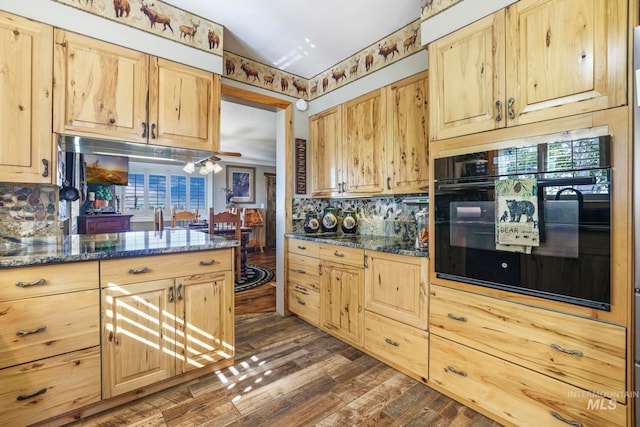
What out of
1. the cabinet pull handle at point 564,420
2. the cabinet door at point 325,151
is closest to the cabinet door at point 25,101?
the cabinet door at point 325,151

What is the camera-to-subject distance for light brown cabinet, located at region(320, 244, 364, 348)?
2.33 metres

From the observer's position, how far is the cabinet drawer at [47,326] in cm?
138

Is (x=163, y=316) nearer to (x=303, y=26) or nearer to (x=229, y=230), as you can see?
(x=303, y=26)

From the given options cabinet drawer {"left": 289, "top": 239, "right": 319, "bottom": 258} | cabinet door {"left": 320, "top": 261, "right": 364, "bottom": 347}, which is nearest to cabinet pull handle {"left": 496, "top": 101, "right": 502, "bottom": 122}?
cabinet door {"left": 320, "top": 261, "right": 364, "bottom": 347}

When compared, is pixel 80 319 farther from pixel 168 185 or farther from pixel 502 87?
pixel 168 185

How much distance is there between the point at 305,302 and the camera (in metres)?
2.88

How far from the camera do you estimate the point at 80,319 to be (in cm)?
154

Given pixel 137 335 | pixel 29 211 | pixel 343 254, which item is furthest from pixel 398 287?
pixel 29 211

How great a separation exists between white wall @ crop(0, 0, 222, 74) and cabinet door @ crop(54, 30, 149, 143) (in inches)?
2.2

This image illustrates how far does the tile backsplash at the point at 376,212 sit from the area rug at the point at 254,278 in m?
1.52

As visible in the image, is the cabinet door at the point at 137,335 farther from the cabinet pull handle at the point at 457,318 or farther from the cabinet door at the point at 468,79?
the cabinet door at the point at 468,79

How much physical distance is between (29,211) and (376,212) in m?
2.76

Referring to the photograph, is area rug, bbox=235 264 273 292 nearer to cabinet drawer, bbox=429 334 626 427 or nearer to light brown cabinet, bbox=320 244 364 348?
light brown cabinet, bbox=320 244 364 348

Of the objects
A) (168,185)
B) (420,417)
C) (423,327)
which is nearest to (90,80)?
(423,327)
